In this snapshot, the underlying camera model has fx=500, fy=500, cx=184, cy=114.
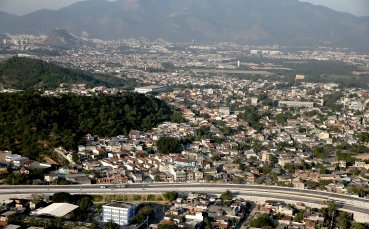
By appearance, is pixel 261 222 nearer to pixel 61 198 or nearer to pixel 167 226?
pixel 167 226

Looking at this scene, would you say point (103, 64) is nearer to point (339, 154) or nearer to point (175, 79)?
point (175, 79)

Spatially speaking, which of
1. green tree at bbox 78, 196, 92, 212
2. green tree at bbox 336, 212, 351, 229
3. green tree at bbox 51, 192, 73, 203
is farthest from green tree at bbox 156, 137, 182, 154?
green tree at bbox 336, 212, 351, 229

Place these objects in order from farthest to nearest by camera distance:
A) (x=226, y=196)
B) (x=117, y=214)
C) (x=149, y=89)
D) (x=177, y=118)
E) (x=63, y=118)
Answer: (x=149, y=89) < (x=177, y=118) < (x=63, y=118) < (x=226, y=196) < (x=117, y=214)

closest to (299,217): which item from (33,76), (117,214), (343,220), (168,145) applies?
(343,220)

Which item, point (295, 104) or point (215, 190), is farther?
point (295, 104)

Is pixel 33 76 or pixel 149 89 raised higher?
pixel 33 76

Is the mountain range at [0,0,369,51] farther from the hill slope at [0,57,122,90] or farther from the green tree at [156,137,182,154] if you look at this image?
the green tree at [156,137,182,154]
